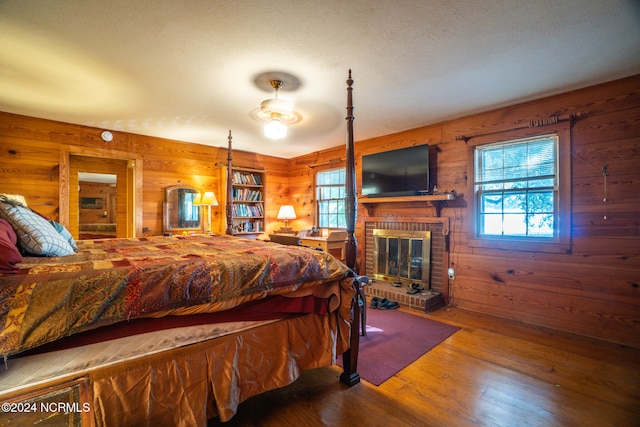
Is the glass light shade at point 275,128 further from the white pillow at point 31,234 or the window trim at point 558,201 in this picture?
the window trim at point 558,201

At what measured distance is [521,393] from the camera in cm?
188

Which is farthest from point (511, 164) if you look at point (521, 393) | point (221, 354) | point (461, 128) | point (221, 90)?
point (221, 354)

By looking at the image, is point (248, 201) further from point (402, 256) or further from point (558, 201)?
point (558, 201)

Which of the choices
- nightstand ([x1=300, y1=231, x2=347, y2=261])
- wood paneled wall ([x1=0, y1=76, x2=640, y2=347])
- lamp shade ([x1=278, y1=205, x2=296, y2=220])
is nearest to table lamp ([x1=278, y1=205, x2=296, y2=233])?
lamp shade ([x1=278, y1=205, x2=296, y2=220])

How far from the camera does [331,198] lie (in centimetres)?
538

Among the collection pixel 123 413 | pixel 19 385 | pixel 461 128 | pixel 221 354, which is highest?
pixel 461 128

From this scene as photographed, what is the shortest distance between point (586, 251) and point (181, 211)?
17.3ft

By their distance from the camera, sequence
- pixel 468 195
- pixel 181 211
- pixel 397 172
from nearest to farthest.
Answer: pixel 468 195 < pixel 397 172 < pixel 181 211

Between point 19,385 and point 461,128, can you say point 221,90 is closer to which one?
point 19,385

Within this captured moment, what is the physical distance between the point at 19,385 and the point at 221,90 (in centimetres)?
260

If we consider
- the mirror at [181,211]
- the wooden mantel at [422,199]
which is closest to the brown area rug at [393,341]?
the wooden mantel at [422,199]

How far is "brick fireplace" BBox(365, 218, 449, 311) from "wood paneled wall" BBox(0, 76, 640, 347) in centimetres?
11

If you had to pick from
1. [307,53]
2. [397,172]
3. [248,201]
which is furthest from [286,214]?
[307,53]

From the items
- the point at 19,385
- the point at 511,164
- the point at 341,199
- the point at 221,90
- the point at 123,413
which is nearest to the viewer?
the point at 19,385
